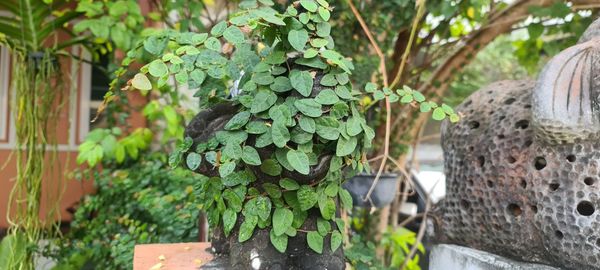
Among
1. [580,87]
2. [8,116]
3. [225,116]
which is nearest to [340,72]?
[225,116]

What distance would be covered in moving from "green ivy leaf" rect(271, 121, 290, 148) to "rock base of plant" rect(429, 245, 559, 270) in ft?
2.79

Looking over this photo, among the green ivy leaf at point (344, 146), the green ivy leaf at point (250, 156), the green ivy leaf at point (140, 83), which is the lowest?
the green ivy leaf at point (250, 156)

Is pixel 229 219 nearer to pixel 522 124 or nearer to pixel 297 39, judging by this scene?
pixel 297 39

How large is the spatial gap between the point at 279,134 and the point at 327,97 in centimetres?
16

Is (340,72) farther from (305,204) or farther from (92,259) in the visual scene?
(92,259)

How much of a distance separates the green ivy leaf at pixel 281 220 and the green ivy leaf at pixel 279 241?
0.08ft

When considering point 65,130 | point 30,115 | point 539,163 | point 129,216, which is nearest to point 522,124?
point 539,163

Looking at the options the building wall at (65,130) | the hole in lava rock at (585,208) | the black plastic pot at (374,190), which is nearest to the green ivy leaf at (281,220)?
the hole in lava rock at (585,208)

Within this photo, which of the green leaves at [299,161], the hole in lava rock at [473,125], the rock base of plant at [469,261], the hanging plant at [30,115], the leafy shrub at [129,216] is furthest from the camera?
the hanging plant at [30,115]

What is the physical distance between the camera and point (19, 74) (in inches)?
118

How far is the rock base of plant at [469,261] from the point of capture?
5.06ft

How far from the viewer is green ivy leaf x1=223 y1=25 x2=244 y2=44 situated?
49.8 inches

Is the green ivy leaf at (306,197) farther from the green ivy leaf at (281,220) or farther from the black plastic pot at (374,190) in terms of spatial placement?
the black plastic pot at (374,190)

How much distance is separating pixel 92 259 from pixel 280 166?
225cm
